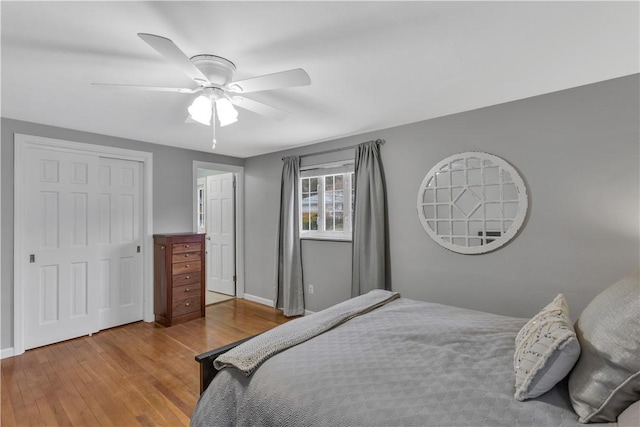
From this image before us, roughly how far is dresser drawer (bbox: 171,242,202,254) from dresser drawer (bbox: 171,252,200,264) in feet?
0.13

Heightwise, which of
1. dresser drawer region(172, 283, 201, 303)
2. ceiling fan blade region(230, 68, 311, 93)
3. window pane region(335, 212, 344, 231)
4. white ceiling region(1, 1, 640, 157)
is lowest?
dresser drawer region(172, 283, 201, 303)

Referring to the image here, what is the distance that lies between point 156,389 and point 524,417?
251 cm

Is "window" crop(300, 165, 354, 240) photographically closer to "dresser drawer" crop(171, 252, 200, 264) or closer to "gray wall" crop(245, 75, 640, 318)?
"gray wall" crop(245, 75, 640, 318)

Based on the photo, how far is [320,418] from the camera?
1174 millimetres

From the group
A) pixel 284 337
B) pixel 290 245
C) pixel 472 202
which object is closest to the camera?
pixel 284 337

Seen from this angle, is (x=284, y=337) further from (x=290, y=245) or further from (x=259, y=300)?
(x=259, y=300)

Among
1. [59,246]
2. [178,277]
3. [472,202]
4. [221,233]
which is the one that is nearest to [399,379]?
[472,202]

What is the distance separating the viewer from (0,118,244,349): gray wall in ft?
9.85

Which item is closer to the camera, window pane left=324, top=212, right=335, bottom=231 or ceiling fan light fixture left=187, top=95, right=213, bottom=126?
ceiling fan light fixture left=187, top=95, right=213, bottom=126

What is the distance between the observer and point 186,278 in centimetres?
402

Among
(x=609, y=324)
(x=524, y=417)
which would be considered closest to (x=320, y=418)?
(x=524, y=417)

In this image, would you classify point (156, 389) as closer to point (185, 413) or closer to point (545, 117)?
point (185, 413)

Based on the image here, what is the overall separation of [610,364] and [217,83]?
224cm

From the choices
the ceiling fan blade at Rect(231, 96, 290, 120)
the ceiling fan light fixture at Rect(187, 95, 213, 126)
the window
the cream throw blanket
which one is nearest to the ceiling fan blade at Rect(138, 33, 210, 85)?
the ceiling fan light fixture at Rect(187, 95, 213, 126)
